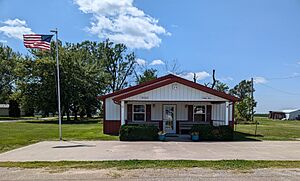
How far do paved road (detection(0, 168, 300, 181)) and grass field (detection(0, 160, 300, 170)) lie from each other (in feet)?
1.59

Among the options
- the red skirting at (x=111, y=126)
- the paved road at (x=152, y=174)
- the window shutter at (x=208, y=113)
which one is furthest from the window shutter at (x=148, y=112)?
the paved road at (x=152, y=174)

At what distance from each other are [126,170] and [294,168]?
4757mm

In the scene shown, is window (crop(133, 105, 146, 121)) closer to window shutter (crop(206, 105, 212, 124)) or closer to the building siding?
the building siding

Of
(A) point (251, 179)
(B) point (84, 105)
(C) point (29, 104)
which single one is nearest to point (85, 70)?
(B) point (84, 105)

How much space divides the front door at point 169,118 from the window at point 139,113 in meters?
1.48

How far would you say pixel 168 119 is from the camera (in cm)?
2203

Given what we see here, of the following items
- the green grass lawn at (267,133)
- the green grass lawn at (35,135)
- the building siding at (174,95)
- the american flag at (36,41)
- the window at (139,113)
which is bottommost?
the green grass lawn at (267,133)

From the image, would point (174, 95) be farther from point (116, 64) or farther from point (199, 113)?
point (116, 64)

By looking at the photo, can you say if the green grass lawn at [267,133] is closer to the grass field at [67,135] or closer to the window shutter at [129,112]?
the grass field at [67,135]

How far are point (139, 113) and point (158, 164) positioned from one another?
12941mm

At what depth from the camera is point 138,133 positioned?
17453mm

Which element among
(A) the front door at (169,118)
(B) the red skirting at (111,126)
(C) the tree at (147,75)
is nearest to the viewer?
(B) the red skirting at (111,126)

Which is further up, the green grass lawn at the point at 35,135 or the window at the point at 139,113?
the window at the point at 139,113

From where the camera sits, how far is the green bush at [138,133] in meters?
17.3
